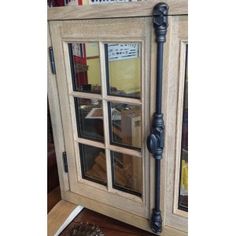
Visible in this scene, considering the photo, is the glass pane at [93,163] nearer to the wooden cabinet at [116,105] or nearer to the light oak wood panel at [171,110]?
the wooden cabinet at [116,105]

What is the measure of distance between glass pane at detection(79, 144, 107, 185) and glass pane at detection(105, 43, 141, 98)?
235mm

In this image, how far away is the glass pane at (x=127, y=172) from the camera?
84cm

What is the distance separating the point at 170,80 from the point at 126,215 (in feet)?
1.57

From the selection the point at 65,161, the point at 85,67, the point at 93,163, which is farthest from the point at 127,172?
the point at 85,67

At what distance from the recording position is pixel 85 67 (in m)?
0.83

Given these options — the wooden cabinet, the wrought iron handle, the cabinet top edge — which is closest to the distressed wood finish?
the wooden cabinet

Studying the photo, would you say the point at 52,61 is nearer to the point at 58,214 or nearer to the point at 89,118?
the point at 89,118

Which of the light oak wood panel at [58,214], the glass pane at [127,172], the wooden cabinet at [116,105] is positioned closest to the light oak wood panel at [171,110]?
the wooden cabinet at [116,105]

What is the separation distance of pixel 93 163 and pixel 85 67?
0.34 m

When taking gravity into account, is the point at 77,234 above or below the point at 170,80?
below

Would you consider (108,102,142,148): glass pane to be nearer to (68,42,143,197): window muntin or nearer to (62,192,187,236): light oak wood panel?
(68,42,143,197): window muntin
